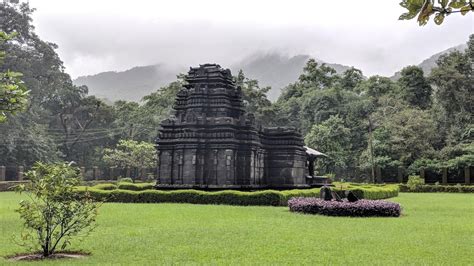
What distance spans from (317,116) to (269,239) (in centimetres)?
4933

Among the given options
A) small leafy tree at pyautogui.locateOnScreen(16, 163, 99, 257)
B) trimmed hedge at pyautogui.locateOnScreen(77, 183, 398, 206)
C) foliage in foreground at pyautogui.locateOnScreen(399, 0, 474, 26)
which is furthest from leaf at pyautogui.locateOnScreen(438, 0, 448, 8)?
trimmed hedge at pyautogui.locateOnScreen(77, 183, 398, 206)

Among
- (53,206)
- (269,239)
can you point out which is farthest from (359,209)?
(53,206)

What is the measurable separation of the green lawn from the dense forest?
3139 centimetres

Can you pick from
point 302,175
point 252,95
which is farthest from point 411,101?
point 302,175

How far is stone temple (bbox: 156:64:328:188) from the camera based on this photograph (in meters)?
26.4

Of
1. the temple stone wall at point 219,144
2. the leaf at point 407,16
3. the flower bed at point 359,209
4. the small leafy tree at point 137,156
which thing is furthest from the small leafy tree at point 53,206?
the small leafy tree at point 137,156

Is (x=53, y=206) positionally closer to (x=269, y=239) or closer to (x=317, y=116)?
(x=269, y=239)

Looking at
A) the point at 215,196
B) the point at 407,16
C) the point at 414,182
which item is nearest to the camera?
the point at 407,16

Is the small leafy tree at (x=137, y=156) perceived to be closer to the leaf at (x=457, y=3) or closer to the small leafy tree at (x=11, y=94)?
the small leafy tree at (x=11, y=94)

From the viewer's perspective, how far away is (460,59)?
169 ft

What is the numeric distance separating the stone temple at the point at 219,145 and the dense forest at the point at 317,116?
19507 mm

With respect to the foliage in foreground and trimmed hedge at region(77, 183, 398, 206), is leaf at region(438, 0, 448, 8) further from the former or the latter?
trimmed hedge at region(77, 183, 398, 206)

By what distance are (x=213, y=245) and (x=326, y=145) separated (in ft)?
142

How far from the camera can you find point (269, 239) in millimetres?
11477
